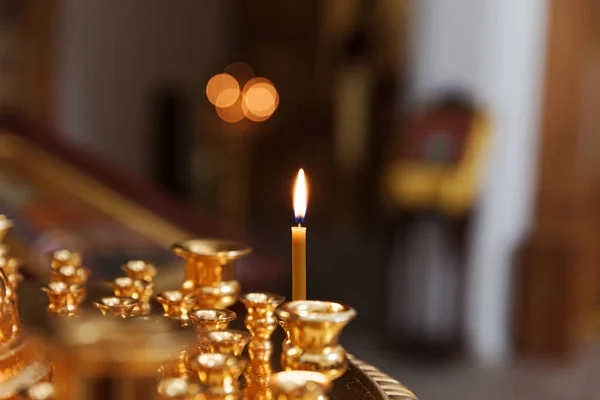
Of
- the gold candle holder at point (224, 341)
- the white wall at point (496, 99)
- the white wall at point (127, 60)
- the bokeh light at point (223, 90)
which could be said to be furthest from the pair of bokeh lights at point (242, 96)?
the gold candle holder at point (224, 341)

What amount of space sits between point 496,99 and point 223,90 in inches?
119

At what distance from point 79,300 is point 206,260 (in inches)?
5.3

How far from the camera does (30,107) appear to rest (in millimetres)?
6480

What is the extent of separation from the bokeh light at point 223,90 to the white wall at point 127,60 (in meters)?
0.25

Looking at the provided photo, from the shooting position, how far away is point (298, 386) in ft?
1.86

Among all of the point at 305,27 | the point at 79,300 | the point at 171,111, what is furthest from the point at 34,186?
the point at 305,27

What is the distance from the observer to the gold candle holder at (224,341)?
26.0 inches

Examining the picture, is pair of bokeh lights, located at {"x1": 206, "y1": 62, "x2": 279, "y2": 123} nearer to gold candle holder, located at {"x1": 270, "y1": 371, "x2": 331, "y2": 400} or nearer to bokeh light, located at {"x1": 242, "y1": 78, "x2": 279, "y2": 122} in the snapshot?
bokeh light, located at {"x1": 242, "y1": 78, "x2": 279, "y2": 122}

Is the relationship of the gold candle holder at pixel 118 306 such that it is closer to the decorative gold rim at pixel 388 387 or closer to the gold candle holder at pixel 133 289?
the gold candle holder at pixel 133 289

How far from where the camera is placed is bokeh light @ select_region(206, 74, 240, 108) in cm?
673

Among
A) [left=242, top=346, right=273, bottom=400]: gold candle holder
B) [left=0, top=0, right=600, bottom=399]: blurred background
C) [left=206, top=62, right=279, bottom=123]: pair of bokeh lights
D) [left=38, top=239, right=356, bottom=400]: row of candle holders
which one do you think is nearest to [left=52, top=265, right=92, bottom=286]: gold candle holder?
[left=38, top=239, right=356, bottom=400]: row of candle holders

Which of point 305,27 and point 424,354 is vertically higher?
point 305,27

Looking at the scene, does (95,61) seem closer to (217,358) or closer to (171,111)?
(171,111)

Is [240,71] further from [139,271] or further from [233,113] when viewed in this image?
[139,271]
